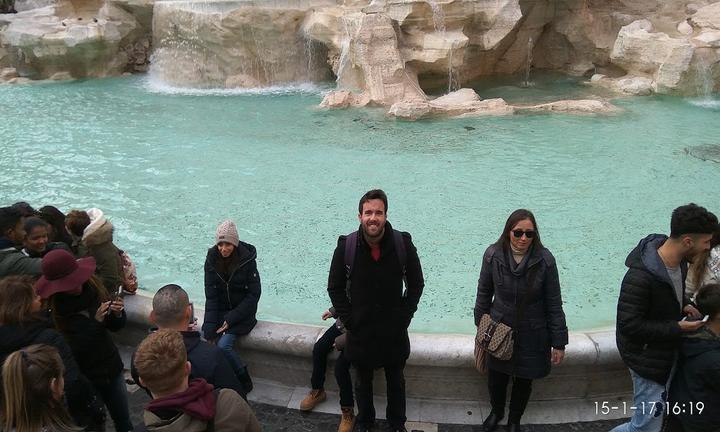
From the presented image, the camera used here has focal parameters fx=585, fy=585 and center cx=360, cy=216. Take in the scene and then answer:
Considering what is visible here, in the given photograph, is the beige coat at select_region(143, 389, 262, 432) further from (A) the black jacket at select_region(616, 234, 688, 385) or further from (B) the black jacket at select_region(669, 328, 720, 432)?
(B) the black jacket at select_region(669, 328, 720, 432)

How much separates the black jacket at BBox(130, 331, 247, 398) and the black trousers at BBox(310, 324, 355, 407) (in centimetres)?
82

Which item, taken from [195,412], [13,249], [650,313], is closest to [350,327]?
[195,412]

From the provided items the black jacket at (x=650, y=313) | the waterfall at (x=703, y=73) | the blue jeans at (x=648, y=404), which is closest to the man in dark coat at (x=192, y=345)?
the black jacket at (x=650, y=313)

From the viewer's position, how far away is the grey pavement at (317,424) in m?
3.11

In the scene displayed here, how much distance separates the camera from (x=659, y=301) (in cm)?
246

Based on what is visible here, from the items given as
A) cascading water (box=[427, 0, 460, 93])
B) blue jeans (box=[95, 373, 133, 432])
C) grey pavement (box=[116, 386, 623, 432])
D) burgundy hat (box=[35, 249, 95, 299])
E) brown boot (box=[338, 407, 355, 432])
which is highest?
cascading water (box=[427, 0, 460, 93])

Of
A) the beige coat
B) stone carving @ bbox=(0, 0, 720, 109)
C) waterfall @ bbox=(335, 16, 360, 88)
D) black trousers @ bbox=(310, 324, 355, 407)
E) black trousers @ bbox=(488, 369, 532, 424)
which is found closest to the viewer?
the beige coat

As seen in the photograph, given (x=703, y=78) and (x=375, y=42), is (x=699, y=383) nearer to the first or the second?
(x=375, y=42)

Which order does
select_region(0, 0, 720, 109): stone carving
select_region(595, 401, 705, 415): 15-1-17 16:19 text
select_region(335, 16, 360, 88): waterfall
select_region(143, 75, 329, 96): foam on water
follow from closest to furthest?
1. select_region(595, 401, 705, 415): 15-1-17 16:19 text
2. select_region(0, 0, 720, 109): stone carving
3. select_region(335, 16, 360, 88): waterfall
4. select_region(143, 75, 329, 96): foam on water

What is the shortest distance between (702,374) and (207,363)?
77.5 inches

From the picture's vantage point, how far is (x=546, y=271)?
274 centimetres

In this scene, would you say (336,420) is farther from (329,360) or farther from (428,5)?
(428,5)

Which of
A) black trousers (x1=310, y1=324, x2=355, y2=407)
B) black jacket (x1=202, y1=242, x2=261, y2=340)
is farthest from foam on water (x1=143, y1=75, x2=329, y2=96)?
black trousers (x1=310, y1=324, x2=355, y2=407)

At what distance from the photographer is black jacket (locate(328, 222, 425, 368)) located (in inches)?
107
